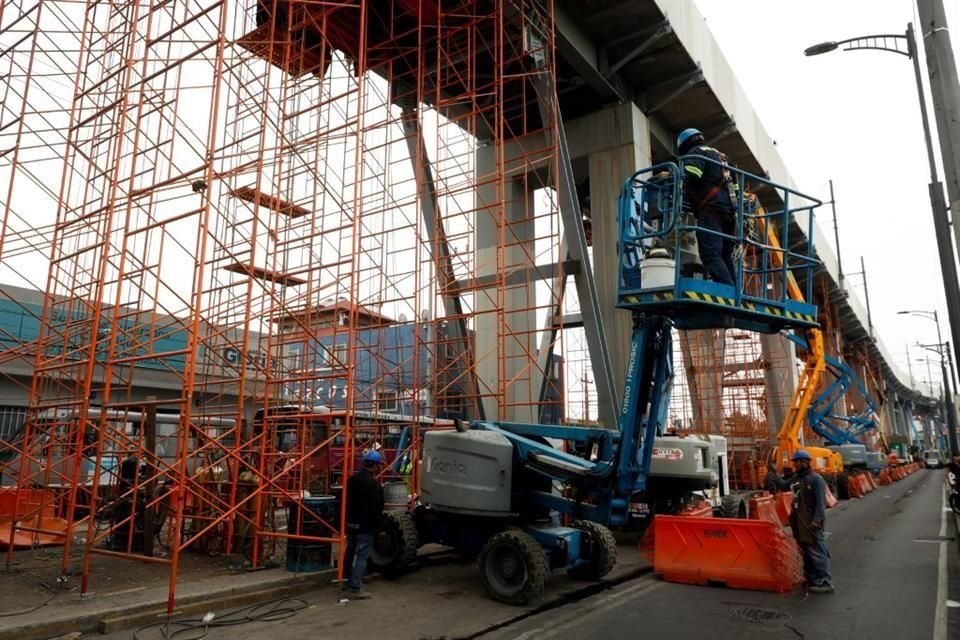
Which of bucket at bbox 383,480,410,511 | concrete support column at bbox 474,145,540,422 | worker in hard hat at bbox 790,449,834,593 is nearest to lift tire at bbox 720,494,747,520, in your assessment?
worker in hard hat at bbox 790,449,834,593

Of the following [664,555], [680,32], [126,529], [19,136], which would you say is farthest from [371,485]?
[680,32]

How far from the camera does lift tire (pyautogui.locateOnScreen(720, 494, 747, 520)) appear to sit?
13504 mm

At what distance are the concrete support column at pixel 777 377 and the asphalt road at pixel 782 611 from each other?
19.5 m

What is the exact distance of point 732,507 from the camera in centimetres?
1366

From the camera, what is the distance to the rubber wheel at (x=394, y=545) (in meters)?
9.19

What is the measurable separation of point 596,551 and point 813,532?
2778 mm

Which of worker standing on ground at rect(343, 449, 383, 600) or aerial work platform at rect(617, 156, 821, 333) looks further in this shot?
worker standing on ground at rect(343, 449, 383, 600)

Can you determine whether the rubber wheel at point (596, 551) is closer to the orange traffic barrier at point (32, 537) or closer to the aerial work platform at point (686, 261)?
the aerial work platform at point (686, 261)

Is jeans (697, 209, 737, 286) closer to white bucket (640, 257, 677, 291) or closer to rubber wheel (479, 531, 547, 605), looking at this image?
white bucket (640, 257, 677, 291)

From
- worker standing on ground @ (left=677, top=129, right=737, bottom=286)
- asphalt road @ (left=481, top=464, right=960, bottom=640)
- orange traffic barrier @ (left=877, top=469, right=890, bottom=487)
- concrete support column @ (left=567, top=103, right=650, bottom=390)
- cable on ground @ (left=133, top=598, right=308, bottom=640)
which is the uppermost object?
concrete support column @ (left=567, top=103, right=650, bottom=390)

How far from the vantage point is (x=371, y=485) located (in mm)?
8391

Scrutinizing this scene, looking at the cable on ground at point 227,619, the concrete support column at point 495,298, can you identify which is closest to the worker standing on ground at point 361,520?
the cable on ground at point 227,619

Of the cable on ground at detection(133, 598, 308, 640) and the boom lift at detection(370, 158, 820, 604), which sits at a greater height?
the boom lift at detection(370, 158, 820, 604)

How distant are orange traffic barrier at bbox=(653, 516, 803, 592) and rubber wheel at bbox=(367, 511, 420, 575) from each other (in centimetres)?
349
